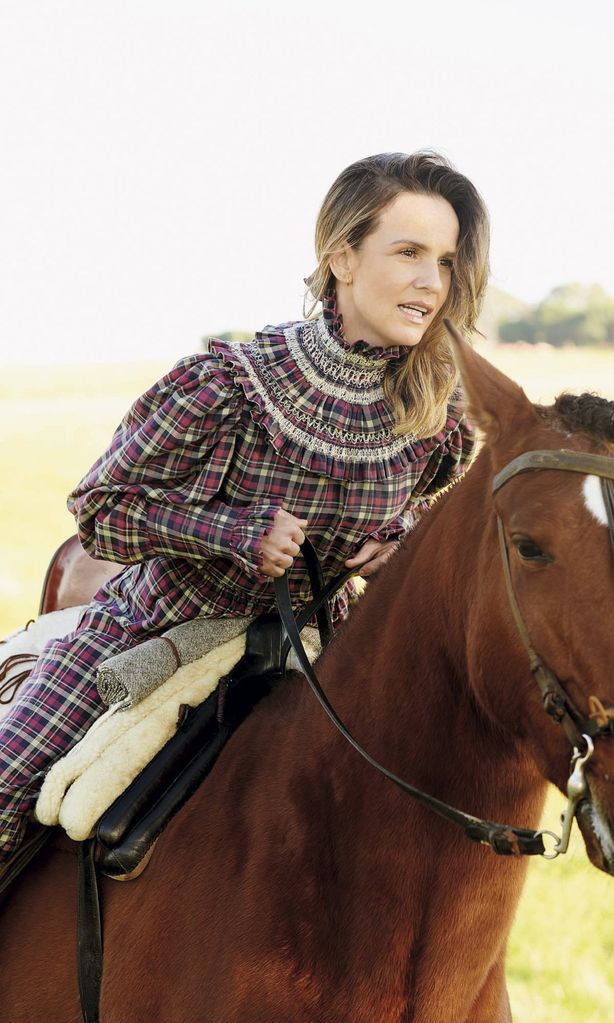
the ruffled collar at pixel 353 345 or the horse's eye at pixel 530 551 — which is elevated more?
the ruffled collar at pixel 353 345

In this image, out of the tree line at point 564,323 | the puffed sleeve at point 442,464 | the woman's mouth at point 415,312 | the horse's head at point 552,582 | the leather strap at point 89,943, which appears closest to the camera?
the horse's head at point 552,582

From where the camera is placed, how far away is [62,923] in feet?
8.29

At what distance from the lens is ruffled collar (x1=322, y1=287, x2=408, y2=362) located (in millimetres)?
2727

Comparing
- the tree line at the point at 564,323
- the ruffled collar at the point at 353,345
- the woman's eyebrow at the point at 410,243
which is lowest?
the tree line at the point at 564,323

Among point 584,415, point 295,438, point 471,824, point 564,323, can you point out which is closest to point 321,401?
point 295,438

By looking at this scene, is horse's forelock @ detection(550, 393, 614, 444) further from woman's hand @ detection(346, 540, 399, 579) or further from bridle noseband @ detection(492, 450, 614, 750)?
woman's hand @ detection(346, 540, 399, 579)

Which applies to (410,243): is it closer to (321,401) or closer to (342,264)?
(342,264)

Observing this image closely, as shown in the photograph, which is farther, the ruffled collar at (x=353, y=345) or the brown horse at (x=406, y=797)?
the ruffled collar at (x=353, y=345)

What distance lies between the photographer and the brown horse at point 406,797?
1.68 m

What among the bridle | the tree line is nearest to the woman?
the bridle

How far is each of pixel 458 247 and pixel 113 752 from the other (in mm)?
1675

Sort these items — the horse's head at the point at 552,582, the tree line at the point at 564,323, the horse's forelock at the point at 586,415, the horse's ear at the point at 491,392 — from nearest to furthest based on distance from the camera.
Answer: the horse's head at the point at 552,582, the horse's forelock at the point at 586,415, the horse's ear at the point at 491,392, the tree line at the point at 564,323

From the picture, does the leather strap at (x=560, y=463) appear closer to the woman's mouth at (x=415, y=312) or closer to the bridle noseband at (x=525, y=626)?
the bridle noseband at (x=525, y=626)

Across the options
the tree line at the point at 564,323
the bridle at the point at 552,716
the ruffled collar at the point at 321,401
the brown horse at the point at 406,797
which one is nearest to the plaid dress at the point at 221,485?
the ruffled collar at the point at 321,401
